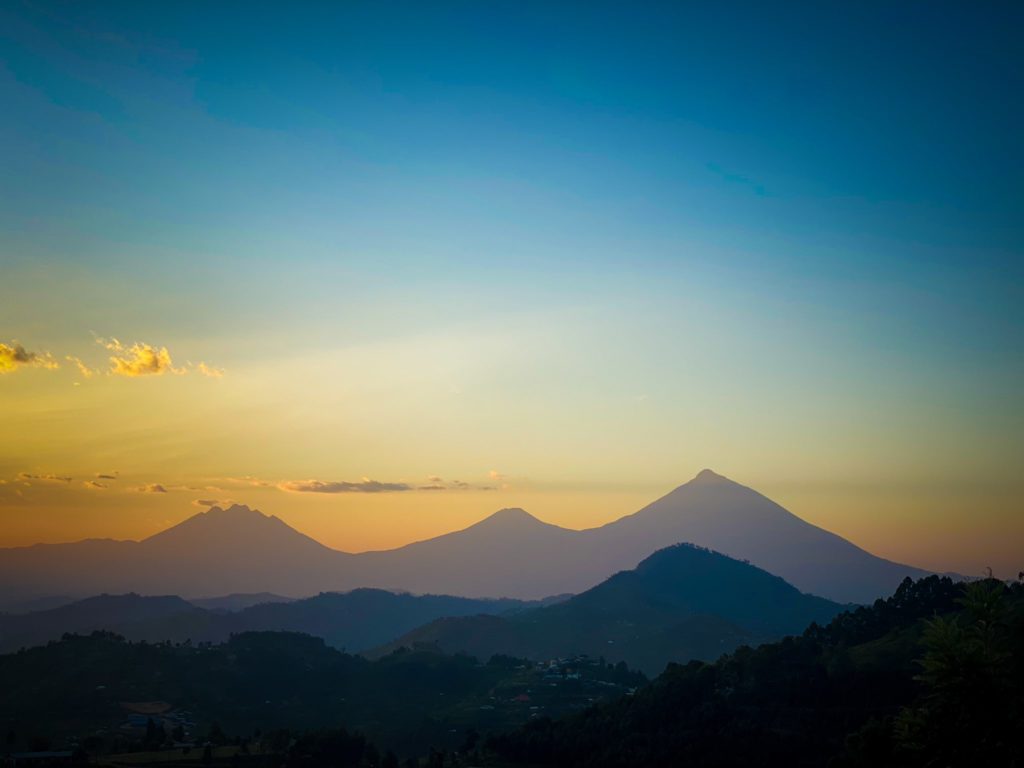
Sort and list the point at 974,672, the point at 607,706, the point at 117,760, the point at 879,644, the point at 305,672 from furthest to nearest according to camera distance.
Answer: the point at 305,672 < the point at 879,644 < the point at 607,706 < the point at 117,760 < the point at 974,672

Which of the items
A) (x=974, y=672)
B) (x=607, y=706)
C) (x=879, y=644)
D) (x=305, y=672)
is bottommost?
(x=305, y=672)

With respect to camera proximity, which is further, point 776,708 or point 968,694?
point 776,708

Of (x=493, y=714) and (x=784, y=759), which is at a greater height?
(x=784, y=759)

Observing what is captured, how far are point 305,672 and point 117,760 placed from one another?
69805mm

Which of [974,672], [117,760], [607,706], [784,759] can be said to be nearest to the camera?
[974,672]

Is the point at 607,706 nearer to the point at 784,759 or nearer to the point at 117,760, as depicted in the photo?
the point at 784,759

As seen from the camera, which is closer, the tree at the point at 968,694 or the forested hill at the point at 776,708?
the tree at the point at 968,694

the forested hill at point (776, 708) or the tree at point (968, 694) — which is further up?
the tree at point (968, 694)

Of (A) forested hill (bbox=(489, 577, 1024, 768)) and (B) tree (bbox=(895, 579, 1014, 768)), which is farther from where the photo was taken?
(A) forested hill (bbox=(489, 577, 1024, 768))

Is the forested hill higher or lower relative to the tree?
lower

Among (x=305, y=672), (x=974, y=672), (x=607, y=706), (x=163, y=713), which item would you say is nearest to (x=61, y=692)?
(x=163, y=713)

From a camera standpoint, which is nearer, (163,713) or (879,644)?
(879,644)

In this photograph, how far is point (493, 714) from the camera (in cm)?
13538

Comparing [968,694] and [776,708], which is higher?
[968,694]
